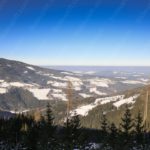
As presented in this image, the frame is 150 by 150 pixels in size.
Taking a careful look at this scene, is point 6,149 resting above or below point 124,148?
below

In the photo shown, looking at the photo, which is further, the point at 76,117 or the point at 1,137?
the point at 1,137

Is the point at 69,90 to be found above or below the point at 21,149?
above

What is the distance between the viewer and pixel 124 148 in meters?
33.2

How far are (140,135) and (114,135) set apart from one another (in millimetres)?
8222

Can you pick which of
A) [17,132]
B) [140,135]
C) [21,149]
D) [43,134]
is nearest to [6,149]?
[21,149]

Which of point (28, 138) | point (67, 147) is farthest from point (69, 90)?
point (28, 138)

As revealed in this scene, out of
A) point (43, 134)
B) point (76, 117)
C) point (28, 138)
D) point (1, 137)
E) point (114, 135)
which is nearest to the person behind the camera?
point (28, 138)

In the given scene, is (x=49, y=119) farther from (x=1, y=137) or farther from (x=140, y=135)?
(x=1, y=137)

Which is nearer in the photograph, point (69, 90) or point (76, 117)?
point (76, 117)

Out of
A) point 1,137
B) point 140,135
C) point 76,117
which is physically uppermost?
point 76,117

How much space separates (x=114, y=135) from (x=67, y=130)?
8.58 meters

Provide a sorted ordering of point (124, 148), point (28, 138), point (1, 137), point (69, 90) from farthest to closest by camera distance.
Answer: point (1, 137) → point (69, 90) → point (28, 138) → point (124, 148)

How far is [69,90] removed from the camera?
51.5 meters

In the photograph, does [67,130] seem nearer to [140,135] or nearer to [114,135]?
[114,135]
